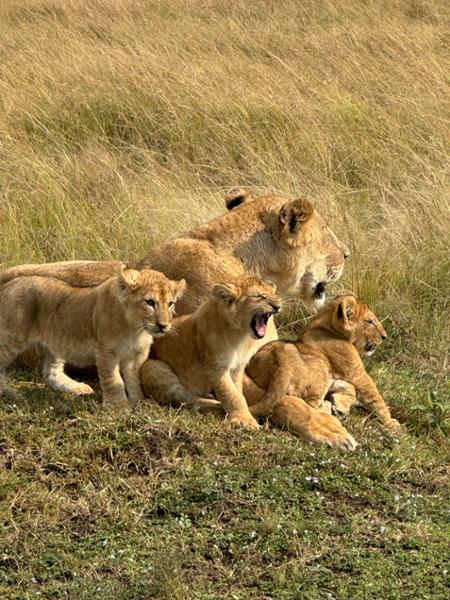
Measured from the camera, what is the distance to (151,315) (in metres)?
5.68

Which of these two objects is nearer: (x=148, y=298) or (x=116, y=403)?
(x=148, y=298)

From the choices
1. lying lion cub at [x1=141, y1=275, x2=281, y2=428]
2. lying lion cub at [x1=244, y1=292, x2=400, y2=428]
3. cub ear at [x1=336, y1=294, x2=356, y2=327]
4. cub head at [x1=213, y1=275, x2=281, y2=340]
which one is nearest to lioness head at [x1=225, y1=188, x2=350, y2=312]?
lying lion cub at [x1=244, y1=292, x2=400, y2=428]

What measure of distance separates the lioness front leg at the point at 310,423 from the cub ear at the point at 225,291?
63 centimetres

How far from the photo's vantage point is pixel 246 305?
5727 mm

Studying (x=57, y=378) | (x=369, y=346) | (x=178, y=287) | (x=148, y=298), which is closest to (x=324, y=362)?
(x=369, y=346)

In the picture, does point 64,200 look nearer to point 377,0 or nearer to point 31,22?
point 31,22

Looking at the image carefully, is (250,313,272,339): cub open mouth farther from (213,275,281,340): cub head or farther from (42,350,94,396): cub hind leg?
(42,350,94,396): cub hind leg

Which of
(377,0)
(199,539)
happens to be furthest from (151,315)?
(377,0)

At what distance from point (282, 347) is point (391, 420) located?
0.71 meters

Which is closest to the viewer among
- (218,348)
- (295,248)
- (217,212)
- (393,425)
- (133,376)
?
(218,348)

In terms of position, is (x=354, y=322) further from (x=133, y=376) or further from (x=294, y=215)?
(x=133, y=376)

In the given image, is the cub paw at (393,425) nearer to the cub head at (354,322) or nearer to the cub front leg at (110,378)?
the cub head at (354,322)

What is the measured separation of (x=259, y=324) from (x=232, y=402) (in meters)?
0.42

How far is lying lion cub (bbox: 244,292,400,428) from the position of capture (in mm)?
6066
